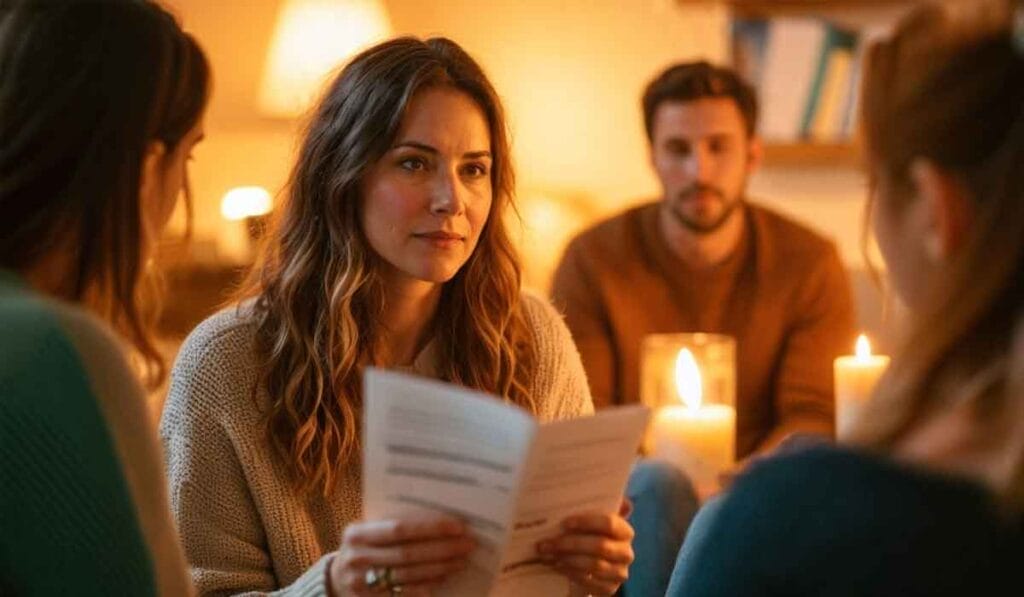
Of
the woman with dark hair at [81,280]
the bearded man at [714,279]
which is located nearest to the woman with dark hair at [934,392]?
the woman with dark hair at [81,280]

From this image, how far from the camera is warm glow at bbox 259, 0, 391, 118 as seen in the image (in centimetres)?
359

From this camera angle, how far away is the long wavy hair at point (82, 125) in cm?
116

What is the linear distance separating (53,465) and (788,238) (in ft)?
6.57

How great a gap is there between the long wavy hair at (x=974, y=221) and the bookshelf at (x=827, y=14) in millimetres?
2349

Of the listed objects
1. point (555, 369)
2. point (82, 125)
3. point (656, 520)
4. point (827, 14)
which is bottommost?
point (656, 520)

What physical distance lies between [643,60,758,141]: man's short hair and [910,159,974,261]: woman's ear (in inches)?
76.2

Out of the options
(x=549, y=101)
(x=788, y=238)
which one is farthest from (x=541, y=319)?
(x=549, y=101)

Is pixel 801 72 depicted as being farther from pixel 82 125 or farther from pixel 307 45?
pixel 82 125

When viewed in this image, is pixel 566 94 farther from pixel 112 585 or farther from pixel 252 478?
pixel 112 585

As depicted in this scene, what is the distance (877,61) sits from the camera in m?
1.06

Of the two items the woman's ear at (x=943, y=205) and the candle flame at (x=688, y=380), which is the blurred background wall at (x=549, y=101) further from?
the woman's ear at (x=943, y=205)

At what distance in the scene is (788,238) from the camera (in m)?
2.90

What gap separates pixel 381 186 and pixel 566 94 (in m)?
2.11

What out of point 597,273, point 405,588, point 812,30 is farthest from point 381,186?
point 812,30
